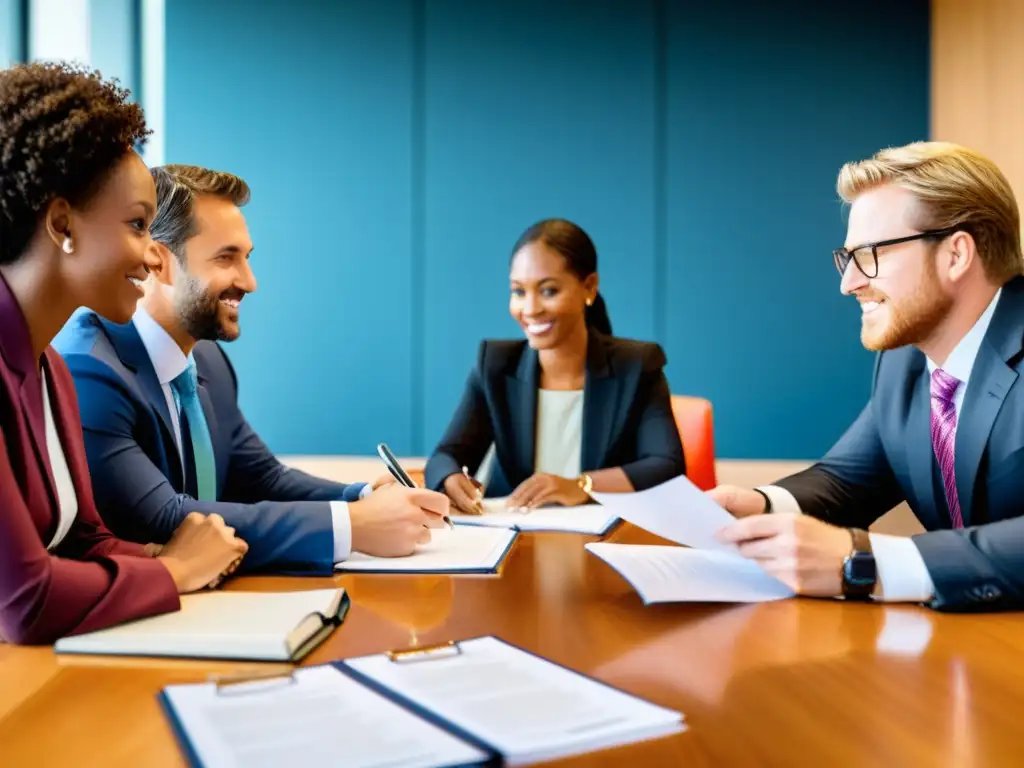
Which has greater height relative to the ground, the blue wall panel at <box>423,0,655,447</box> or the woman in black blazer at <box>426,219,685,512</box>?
the blue wall panel at <box>423,0,655,447</box>

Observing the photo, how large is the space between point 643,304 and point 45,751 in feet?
12.0

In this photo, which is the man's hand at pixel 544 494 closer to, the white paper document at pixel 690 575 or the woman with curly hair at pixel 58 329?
the white paper document at pixel 690 575

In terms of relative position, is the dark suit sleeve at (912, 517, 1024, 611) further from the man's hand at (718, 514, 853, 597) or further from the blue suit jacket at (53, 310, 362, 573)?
the blue suit jacket at (53, 310, 362, 573)

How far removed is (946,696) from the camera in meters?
0.84

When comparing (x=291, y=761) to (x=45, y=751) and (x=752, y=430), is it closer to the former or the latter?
(x=45, y=751)

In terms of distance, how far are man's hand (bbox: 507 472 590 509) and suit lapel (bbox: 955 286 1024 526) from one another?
80cm

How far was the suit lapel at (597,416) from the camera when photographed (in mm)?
2578

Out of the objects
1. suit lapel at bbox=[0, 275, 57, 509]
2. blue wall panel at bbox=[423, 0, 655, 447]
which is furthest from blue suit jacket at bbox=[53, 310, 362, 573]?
blue wall panel at bbox=[423, 0, 655, 447]

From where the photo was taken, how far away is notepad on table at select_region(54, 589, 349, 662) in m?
0.94

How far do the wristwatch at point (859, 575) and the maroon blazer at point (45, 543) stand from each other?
33.7 inches

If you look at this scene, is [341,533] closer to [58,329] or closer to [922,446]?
[58,329]

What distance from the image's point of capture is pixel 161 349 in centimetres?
180

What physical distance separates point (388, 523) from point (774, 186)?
3242mm

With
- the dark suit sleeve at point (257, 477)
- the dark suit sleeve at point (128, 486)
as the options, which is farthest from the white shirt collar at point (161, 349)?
the dark suit sleeve at point (257, 477)
